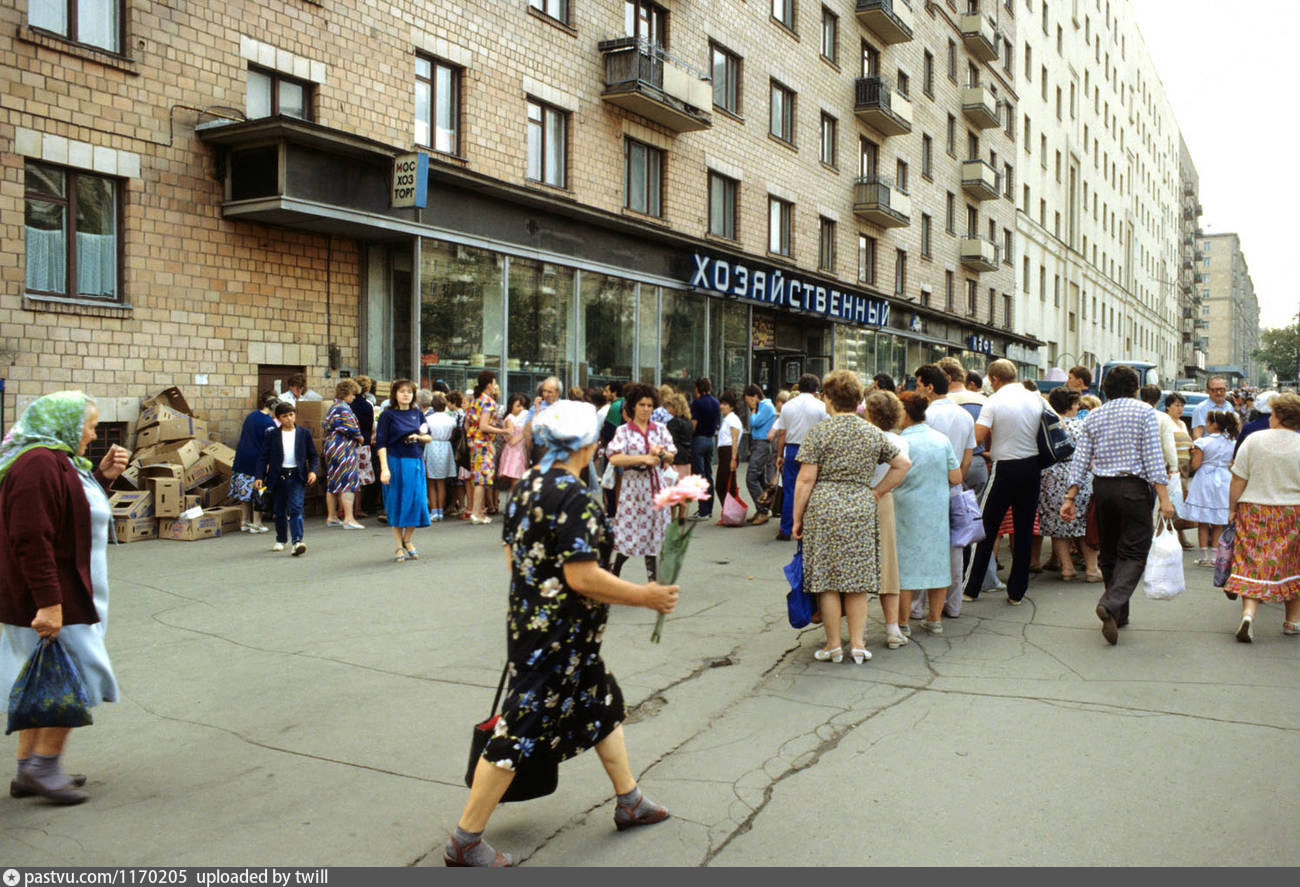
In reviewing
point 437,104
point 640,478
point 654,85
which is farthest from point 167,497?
point 654,85

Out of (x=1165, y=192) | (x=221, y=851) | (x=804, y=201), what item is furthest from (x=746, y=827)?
(x=1165, y=192)

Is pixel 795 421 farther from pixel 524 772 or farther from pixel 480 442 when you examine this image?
pixel 524 772

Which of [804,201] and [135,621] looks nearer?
[135,621]

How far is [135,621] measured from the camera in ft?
24.1

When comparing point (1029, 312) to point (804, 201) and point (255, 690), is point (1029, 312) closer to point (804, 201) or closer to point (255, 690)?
point (804, 201)

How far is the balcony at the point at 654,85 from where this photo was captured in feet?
62.9

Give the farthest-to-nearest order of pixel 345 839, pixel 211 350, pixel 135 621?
pixel 211 350
pixel 135 621
pixel 345 839

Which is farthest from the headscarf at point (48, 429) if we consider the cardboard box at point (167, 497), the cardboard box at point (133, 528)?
the cardboard box at point (167, 497)

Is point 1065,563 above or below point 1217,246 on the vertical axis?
below

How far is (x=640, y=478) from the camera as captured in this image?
8484mm

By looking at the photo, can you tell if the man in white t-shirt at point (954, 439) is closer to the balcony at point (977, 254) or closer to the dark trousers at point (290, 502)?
the dark trousers at point (290, 502)

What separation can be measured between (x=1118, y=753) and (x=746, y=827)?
197 centimetres

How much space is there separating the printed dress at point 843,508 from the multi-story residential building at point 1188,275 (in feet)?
324

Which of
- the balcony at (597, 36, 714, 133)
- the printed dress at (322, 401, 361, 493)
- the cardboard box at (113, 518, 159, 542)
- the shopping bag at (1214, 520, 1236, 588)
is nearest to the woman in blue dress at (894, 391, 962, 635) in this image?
the shopping bag at (1214, 520, 1236, 588)
